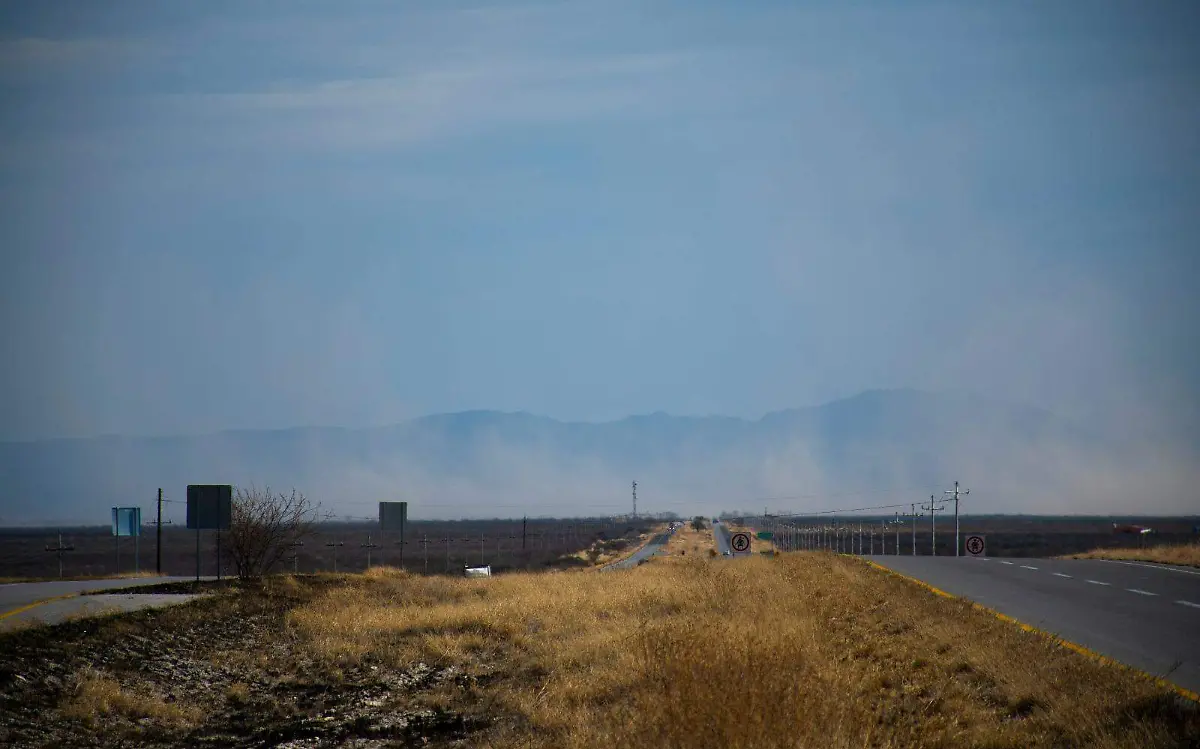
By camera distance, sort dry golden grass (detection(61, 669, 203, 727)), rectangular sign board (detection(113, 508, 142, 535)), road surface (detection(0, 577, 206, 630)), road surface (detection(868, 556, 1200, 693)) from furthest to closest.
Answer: rectangular sign board (detection(113, 508, 142, 535)) < road surface (detection(0, 577, 206, 630)) < road surface (detection(868, 556, 1200, 693)) < dry golden grass (detection(61, 669, 203, 727))

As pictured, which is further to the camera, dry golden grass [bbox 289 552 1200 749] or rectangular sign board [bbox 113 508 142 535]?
rectangular sign board [bbox 113 508 142 535]

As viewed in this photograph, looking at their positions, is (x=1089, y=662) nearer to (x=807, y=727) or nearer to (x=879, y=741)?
(x=879, y=741)

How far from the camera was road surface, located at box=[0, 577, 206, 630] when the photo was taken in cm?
2212

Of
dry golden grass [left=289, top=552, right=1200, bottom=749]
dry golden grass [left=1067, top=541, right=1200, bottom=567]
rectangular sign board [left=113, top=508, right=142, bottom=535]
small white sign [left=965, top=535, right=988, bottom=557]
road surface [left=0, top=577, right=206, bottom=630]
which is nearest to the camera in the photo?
dry golden grass [left=289, top=552, right=1200, bottom=749]

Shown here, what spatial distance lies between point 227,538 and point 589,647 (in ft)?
78.4

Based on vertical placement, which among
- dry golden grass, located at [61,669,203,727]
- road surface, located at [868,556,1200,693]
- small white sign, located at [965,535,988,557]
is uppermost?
road surface, located at [868,556,1200,693]

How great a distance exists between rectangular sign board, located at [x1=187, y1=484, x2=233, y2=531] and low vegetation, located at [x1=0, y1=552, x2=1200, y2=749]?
493 centimetres

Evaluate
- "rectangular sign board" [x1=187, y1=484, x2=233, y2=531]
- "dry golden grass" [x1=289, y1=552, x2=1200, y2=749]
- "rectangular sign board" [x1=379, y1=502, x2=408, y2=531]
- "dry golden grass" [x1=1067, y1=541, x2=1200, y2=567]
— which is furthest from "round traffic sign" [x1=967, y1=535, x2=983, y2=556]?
"rectangular sign board" [x1=187, y1=484, x2=233, y2=531]

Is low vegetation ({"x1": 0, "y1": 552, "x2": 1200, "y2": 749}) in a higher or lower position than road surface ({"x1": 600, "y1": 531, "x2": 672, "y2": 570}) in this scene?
higher

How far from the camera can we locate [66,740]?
1383 centimetres

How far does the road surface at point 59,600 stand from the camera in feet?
72.6

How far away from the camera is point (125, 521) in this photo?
167ft

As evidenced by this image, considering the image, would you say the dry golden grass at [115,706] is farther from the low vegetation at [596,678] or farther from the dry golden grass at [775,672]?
the dry golden grass at [775,672]

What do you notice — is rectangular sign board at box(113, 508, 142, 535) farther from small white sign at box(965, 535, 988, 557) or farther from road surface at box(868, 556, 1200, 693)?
small white sign at box(965, 535, 988, 557)
